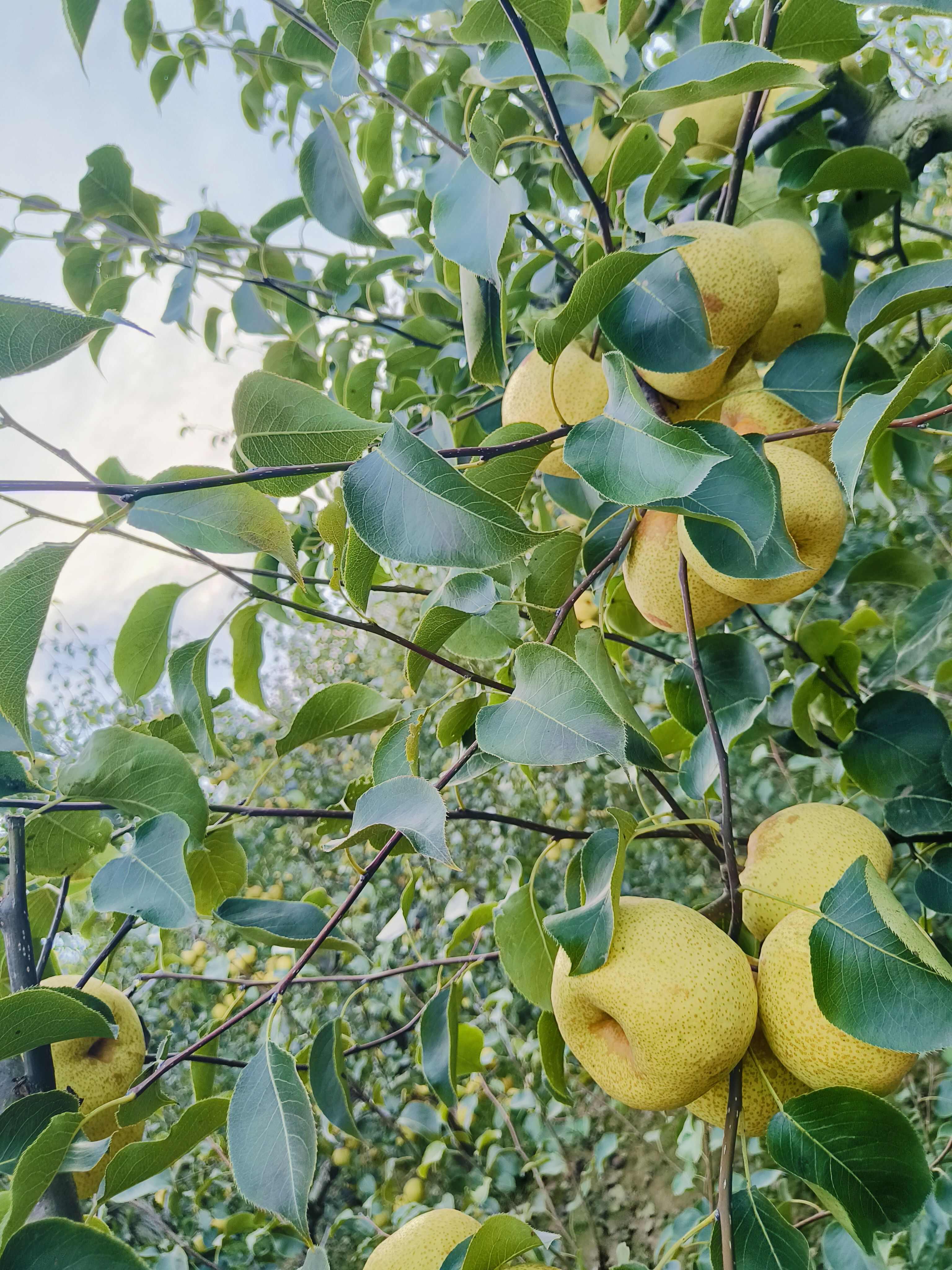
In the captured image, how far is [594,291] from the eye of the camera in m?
0.46

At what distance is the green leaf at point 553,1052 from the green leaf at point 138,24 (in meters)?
1.23

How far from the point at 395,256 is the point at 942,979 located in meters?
0.90

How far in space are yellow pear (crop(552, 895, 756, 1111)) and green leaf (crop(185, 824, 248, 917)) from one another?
37cm

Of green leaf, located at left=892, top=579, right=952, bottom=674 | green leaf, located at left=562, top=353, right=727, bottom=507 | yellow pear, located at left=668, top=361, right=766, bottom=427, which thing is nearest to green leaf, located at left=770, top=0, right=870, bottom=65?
yellow pear, located at left=668, top=361, right=766, bottom=427

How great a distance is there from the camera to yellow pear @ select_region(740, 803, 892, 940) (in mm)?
567

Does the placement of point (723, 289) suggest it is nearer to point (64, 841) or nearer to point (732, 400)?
point (732, 400)

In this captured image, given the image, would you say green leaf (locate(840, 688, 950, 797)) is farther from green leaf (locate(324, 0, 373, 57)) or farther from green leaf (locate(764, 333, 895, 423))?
green leaf (locate(324, 0, 373, 57))

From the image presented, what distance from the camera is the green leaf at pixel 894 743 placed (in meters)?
0.76

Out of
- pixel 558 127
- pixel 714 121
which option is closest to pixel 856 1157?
pixel 558 127

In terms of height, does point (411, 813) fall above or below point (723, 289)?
below

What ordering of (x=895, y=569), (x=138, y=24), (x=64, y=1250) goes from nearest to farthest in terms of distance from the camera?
(x=64, y=1250) < (x=895, y=569) < (x=138, y=24)

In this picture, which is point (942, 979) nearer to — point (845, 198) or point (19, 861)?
point (19, 861)

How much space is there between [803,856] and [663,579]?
0.71ft

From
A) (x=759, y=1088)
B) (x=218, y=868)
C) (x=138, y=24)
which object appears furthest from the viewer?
(x=138, y=24)
